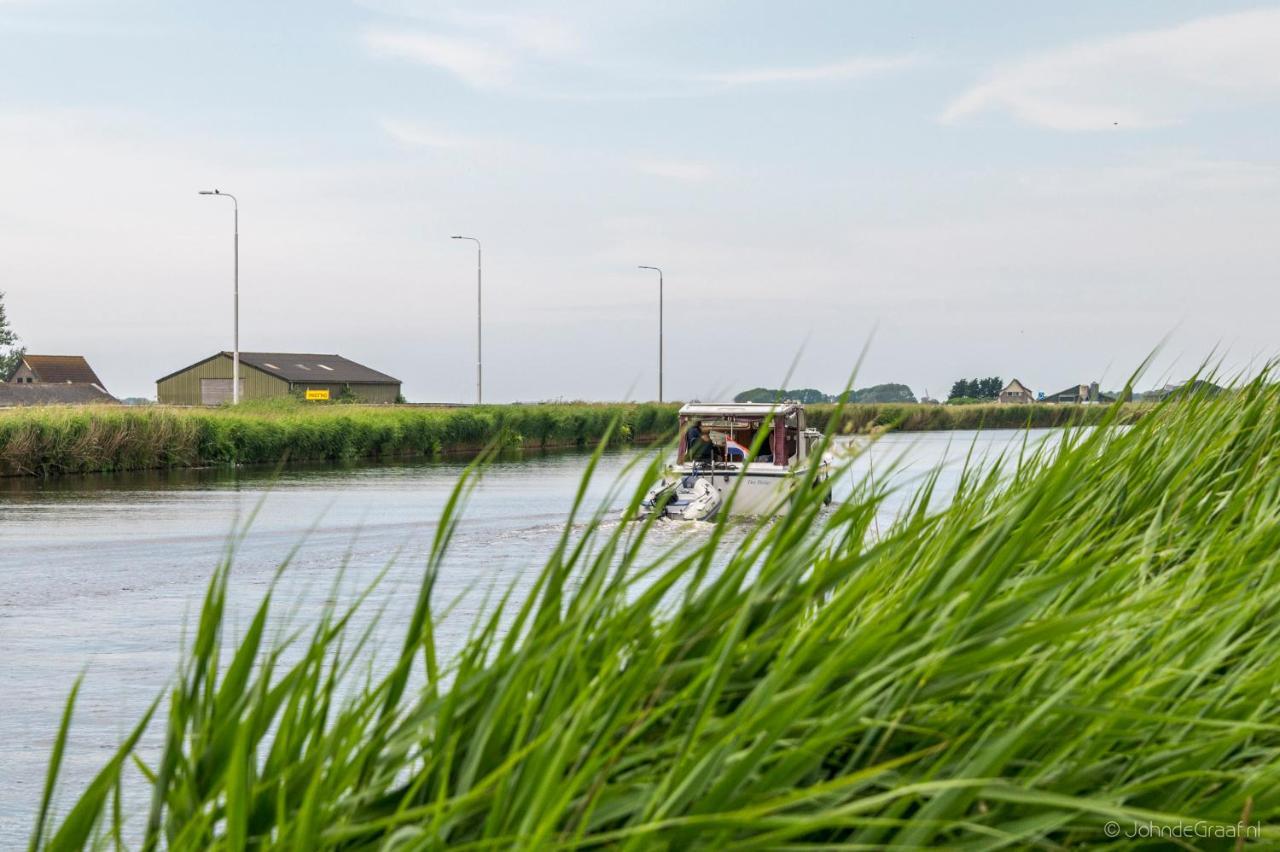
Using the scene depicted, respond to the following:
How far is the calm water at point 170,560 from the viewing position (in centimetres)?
905

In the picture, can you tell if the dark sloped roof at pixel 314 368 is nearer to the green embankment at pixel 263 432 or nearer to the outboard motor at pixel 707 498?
the green embankment at pixel 263 432

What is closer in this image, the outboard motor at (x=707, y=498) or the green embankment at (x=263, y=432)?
the outboard motor at (x=707, y=498)

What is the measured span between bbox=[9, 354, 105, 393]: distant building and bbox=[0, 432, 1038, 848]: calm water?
86.7m

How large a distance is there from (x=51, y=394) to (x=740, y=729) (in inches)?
3947

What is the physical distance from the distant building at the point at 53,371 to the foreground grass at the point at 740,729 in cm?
11963

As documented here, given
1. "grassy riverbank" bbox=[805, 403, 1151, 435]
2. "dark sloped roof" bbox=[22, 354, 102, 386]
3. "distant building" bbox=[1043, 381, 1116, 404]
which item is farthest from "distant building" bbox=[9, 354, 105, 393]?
"distant building" bbox=[1043, 381, 1116, 404]

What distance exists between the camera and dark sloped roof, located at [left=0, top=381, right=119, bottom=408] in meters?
86.8

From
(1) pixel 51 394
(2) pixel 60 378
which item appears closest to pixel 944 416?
(1) pixel 51 394

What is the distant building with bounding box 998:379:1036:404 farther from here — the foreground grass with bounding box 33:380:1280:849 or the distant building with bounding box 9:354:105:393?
the foreground grass with bounding box 33:380:1280:849

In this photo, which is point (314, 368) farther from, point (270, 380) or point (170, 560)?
point (170, 560)

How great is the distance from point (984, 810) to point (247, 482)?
33.5m

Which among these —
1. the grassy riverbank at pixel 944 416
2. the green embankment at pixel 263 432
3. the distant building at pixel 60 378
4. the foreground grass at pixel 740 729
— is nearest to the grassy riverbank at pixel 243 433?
the green embankment at pixel 263 432

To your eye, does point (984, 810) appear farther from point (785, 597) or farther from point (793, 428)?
point (793, 428)

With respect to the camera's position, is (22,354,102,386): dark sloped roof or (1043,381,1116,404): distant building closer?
(1043,381,1116,404): distant building
